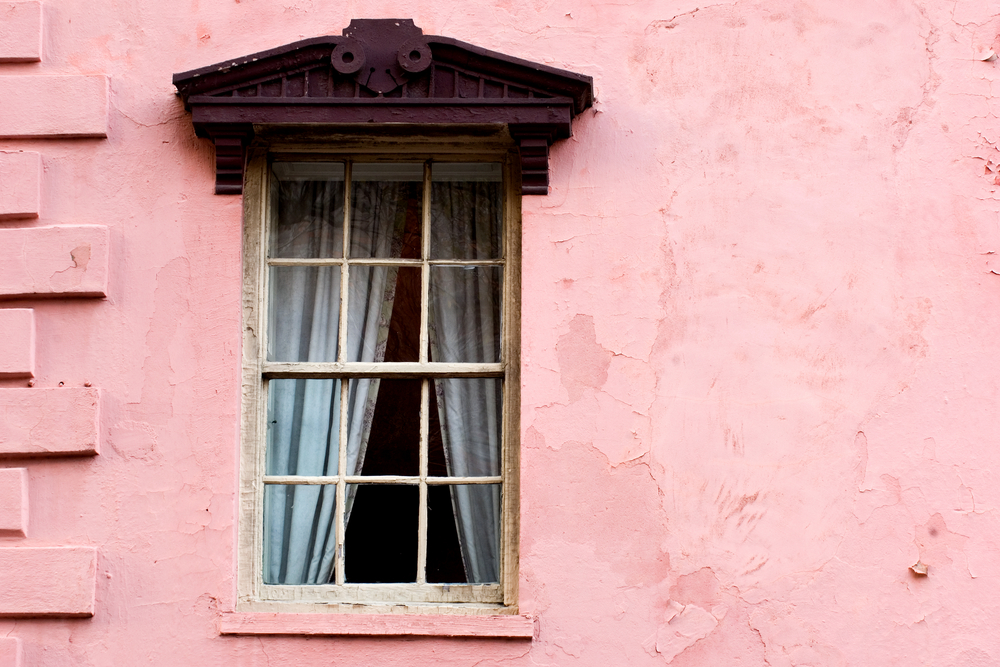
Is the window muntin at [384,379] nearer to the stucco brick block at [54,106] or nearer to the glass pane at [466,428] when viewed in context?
the glass pane at [466,428]

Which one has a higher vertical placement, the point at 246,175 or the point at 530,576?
the point at 246,175

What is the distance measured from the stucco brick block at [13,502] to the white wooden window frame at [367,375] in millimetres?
783

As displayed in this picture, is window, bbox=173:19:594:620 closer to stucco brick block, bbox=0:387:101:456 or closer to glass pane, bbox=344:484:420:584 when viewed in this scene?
glass pane, bbox=344:484:420:584

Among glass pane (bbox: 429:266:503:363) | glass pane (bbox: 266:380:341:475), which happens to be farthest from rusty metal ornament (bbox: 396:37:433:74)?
glass pane (bbox: 266:380:341:475)

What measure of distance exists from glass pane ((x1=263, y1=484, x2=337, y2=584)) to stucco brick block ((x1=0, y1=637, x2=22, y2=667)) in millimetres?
900

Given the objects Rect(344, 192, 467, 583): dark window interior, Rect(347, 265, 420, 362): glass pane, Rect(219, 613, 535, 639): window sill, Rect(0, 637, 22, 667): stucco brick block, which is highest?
Rect(347, 265, 420, 362): glass pane

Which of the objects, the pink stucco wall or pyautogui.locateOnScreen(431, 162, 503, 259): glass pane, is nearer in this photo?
the pink stucco wall

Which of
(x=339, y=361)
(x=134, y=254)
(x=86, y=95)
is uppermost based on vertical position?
(x=86, y=95)

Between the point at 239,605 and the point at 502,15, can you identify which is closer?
the point at 239,605

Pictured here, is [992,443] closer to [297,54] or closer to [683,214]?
[683,214]

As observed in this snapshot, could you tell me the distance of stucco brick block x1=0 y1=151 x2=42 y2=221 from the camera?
4.12m

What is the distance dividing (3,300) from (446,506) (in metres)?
1.89

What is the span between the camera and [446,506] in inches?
164

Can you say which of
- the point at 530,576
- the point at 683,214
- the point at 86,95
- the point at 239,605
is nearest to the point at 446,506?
the point at 530,576
